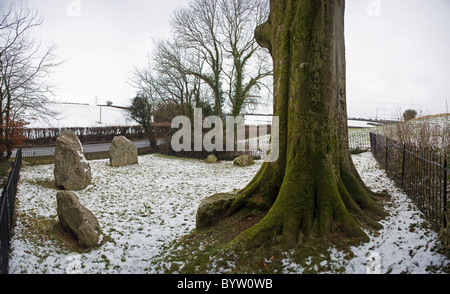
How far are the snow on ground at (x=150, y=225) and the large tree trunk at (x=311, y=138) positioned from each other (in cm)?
46

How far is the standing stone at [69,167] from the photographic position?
333 inches

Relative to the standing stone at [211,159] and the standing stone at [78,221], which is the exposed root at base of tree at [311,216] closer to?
the standing stone at [78,221]

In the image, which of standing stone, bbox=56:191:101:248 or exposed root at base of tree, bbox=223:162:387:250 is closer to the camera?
exposed root at base of tree, bbox=223:162:387:250

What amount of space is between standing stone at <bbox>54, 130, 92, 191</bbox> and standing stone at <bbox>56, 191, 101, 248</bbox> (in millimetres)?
3498

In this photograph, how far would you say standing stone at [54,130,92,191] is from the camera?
8.45m

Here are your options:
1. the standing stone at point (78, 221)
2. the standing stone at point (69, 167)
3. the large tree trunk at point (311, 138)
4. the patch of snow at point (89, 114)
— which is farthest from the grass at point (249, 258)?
the patch of snow at point (89, 114)

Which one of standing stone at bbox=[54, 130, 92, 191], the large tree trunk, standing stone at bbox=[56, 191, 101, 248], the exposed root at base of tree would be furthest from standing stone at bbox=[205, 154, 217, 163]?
the exposed root at base of tree

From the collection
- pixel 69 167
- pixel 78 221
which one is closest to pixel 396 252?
pixel 78 221

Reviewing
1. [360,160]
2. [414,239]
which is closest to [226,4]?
[360,160]

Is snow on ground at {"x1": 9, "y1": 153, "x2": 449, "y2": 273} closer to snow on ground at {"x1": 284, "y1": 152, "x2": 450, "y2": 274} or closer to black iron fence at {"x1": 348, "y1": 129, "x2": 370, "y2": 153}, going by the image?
snow on ground at {"x1": 284, "y1": 152, "x2": 450, "y2": 274}

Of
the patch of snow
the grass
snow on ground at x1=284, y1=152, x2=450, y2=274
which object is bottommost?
the grass

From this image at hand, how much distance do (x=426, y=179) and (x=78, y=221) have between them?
21.3 ft

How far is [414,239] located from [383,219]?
2.55 feet

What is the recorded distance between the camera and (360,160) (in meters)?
11.3
